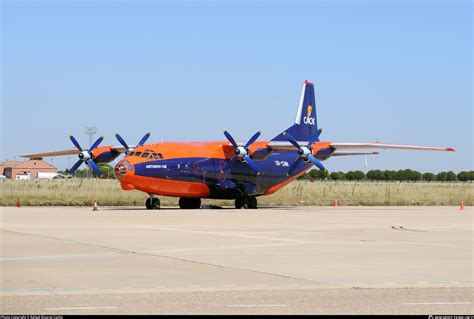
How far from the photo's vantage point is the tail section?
5628cm

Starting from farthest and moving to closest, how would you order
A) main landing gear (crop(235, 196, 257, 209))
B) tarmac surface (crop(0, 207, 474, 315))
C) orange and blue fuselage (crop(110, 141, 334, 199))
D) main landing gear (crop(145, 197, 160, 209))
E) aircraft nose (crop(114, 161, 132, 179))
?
1. main landing gear (crop(235, 196, 257, 209))
2. main landing gear (crop(145, 197, 160, 209))
3. orange and blue fuselage (crop(110, 141, 334, 199))
4. aircraft nose (crop(114, 161, 132, 179))
5. tarmac surface (crop(0, 207, 474, 315))

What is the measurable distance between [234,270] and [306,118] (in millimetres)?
41284

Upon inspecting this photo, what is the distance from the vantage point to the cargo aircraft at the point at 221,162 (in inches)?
1843

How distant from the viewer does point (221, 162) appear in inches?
2004

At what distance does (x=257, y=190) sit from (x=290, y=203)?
315 inches

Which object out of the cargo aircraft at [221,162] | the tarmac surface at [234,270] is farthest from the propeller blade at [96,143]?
the tarmac surface at [234,270]

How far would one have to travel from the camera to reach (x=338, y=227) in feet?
101

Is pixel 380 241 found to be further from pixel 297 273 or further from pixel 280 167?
pixel 280 167

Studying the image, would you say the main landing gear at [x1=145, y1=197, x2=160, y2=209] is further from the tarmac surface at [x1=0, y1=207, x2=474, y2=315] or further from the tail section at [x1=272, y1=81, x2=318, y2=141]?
the tarmac surface at [x1=0, y1=207, x2=474, y2=315]

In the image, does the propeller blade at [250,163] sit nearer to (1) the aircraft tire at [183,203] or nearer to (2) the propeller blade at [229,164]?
(2) the propeller blade at [229,164]

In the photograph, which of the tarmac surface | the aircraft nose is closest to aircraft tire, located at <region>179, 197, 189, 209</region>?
the aircraft nose

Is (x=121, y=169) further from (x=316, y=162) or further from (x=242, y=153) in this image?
(x=316, y=162)

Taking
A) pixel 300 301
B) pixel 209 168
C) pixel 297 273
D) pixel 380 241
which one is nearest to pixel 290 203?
pixel 209 168

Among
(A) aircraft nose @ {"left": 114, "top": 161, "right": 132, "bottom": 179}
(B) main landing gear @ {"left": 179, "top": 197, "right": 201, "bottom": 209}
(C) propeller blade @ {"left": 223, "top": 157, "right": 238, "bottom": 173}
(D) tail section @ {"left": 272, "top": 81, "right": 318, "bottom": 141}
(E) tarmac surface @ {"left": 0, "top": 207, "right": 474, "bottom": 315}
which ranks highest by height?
(D) tail section @ {"left": 272, "top": 81, "right": 318, "bottom": 141}
